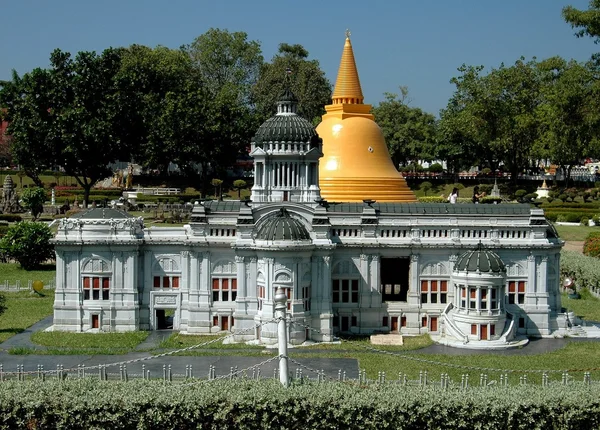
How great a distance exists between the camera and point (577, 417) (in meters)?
31.3

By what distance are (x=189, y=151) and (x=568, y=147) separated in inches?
1741

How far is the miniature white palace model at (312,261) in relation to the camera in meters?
49.8

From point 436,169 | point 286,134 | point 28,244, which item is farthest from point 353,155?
point 436,169

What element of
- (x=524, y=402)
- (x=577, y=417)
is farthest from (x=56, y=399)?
(x=577, y=417)

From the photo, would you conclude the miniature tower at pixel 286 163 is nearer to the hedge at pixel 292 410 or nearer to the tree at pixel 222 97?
the hedge at pixel 292 410

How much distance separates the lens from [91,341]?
48.5 m

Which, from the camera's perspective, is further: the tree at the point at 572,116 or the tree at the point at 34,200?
the tree at the point at 34,200

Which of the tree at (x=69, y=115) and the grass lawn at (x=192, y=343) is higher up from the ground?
the tree at (x=69, y=115)

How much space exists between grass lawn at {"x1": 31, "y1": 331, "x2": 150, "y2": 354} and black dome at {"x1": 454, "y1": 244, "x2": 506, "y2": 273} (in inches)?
748

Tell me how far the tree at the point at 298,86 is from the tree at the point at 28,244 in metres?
52.8

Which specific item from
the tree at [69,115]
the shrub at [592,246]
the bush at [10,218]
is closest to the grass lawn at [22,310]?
the bush at [10,218]

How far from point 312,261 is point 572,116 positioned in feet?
176

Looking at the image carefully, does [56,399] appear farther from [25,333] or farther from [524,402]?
[25,333]

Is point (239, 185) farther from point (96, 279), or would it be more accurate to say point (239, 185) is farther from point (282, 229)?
point (282, 229)
